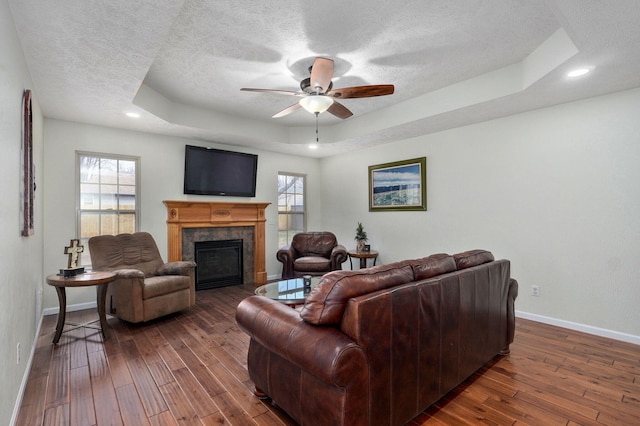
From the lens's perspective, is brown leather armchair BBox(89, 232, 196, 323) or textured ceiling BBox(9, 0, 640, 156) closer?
textured ceiling BBox(9, 0, 640, 156)

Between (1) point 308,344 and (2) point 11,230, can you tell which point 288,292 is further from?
(2) point 11,230

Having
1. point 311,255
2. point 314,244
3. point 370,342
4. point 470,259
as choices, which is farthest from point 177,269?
point 470,259

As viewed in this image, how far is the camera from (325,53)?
2.88m

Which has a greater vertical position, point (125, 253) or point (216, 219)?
point (216, 219)

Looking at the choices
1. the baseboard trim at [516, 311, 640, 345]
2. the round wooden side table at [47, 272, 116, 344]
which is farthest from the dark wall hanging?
the baseboard trim at [516, 311, 640, 345]

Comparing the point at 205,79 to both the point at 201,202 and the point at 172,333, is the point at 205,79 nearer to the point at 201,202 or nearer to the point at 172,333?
the point at 201,202

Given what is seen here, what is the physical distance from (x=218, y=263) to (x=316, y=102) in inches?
136

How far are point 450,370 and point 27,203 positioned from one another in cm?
334

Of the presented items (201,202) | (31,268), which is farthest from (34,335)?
(201,202)

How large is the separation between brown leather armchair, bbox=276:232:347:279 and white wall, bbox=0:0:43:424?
3.26 metres

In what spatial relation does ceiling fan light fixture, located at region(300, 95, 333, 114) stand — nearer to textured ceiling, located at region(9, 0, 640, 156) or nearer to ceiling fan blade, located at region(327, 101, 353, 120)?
ceiling fan blade, located at region(327, 101, 353, 120)

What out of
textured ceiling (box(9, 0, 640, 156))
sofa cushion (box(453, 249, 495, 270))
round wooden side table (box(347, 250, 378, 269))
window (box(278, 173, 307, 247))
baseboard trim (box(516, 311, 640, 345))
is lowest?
baseboard trim (box(516, 311, 640, 345))

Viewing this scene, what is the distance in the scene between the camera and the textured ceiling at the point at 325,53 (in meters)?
2.06

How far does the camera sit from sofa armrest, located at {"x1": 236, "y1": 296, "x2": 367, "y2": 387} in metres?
1.37
